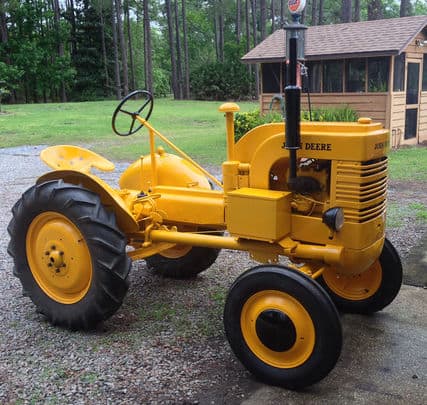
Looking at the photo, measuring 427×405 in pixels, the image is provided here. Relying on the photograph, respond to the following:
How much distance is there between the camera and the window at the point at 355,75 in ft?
45.5

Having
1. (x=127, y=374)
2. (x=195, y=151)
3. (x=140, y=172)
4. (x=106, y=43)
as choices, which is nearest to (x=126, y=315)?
(x=127, y=374)

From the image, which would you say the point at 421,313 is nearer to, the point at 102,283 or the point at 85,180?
the point at 102,283

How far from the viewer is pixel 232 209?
11.1 feet

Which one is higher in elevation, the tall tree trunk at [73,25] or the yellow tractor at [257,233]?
the tall tree trunk at [73,25]

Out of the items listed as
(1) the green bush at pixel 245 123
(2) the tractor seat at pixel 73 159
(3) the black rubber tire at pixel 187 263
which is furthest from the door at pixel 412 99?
(2) the tractor seat at pixel 73 159

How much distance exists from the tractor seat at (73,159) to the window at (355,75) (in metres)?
10.7

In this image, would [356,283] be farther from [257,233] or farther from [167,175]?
[167,175]

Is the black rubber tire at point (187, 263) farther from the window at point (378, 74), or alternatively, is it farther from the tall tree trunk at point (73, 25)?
the tall tree trunk at point (73, 25)

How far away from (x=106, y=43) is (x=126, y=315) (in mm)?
40663

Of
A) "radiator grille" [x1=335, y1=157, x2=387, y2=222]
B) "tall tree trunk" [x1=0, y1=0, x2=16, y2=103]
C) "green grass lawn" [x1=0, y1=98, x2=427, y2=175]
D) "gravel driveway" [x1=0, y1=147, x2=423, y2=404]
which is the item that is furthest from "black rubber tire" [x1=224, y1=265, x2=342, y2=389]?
"tall tree trunk" [x1=0, y1=0, x2=16, y2=103]

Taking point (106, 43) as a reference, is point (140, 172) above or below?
below

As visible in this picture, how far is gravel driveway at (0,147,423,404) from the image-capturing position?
9.91 ft

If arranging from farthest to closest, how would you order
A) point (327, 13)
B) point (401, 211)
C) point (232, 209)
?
point (327, 13)
point (401, 211)
point (232, 209)

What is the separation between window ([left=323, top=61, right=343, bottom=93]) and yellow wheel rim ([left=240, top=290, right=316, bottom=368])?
1215 cm
